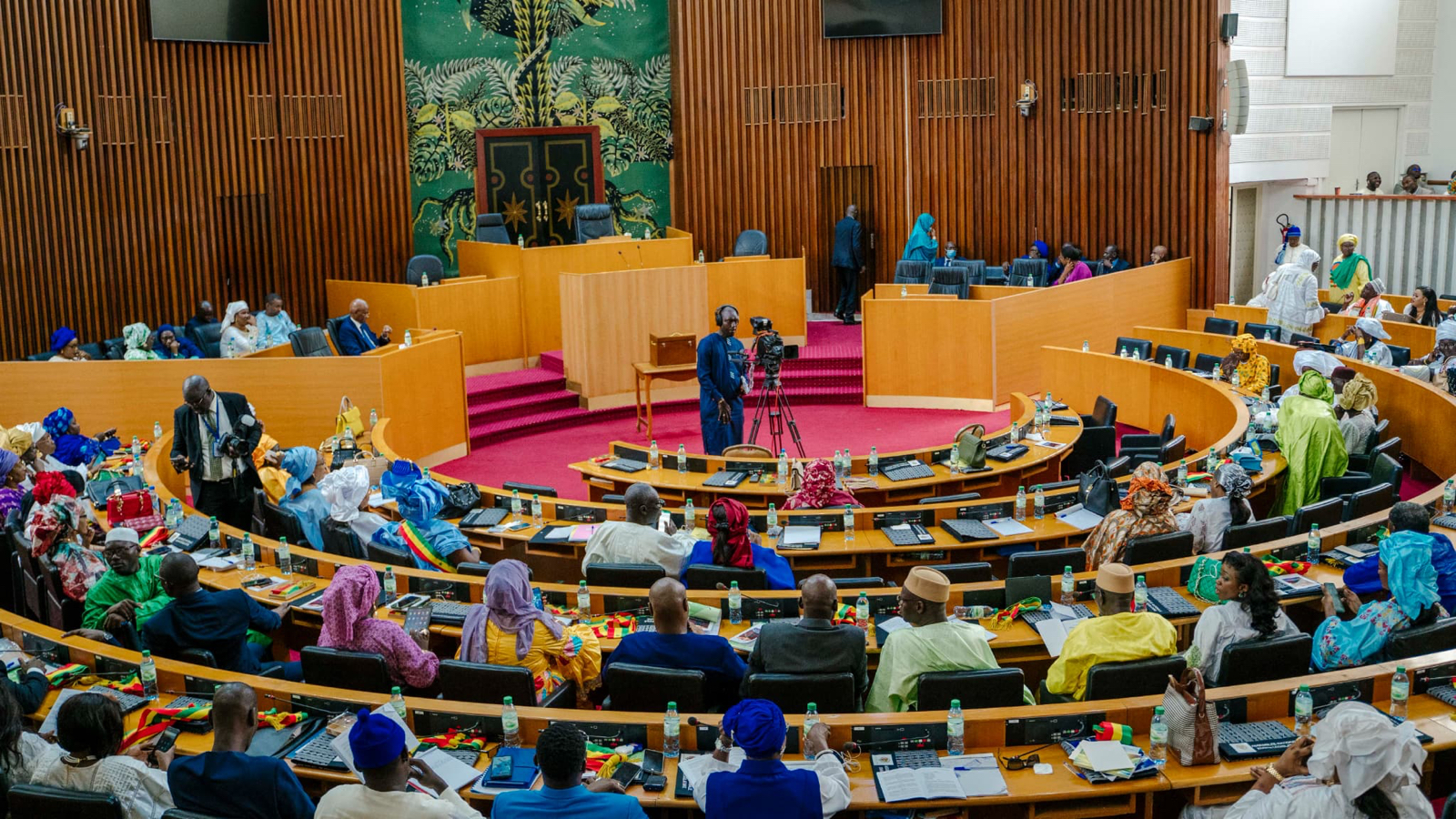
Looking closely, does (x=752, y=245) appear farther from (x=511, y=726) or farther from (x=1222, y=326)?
(x=511, y=726)

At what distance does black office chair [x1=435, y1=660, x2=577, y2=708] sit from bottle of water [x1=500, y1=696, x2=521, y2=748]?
0.22 meters

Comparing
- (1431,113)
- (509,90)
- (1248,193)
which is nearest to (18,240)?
(509,90)

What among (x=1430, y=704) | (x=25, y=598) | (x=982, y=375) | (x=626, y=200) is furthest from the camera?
(x=626, y=200)

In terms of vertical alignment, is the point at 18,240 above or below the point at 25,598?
above

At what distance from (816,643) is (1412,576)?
8.29 feet

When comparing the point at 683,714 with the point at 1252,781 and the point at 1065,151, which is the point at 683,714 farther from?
the point at 1065,151

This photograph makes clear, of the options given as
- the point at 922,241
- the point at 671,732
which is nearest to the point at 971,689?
the point at 671,732

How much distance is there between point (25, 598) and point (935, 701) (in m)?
5.11

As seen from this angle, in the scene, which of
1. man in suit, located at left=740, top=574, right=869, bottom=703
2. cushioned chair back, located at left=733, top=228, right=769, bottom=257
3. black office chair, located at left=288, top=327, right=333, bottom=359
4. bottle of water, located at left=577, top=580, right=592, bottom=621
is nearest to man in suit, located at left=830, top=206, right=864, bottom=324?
cushioned chair back, located at left=733, top=228, right=769, bottom=257

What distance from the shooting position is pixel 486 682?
5145 millimetres

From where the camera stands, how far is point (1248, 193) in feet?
54.1

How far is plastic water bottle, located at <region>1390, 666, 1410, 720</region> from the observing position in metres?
4.80

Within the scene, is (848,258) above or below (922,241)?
below

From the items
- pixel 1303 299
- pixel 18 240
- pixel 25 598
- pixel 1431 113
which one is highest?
pixel 1431 113
